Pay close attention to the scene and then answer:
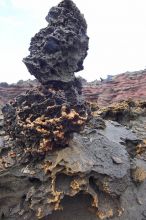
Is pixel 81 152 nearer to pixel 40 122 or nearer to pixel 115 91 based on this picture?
pixel 40 122

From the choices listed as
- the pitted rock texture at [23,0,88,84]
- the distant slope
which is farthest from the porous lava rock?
the distant slope

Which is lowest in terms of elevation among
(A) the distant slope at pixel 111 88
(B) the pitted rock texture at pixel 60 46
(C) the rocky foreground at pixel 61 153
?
(A) the distant slope at pixel 111 88

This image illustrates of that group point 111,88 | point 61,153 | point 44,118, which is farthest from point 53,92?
point 111,88

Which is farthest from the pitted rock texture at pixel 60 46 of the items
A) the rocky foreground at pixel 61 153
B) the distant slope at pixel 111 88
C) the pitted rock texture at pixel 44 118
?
the distant slope at pixel 111 88

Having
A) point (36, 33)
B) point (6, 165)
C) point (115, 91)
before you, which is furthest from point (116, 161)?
point (115, 91)

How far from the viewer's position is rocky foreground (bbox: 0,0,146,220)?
4.18 m

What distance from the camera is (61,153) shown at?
4.29 m

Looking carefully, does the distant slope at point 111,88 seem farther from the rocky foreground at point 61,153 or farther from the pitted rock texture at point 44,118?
the pitted rock texture at point 44,118

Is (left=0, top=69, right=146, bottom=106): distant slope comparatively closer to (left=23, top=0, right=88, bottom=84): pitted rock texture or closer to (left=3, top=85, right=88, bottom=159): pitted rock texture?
(left=23, top=0, right=88, bottom=84): pitted rock texture

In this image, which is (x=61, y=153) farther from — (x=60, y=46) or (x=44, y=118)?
(x=60, y=46)

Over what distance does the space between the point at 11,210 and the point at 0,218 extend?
0.61ft

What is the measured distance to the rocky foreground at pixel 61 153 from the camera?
418 cm

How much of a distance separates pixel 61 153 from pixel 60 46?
1.50 m

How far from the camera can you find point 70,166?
4.09 metres
